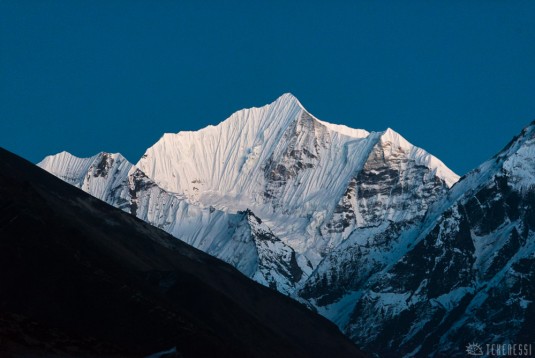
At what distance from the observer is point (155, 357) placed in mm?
187875

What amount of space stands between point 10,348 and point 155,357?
20.8m

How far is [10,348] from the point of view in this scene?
200 meters
